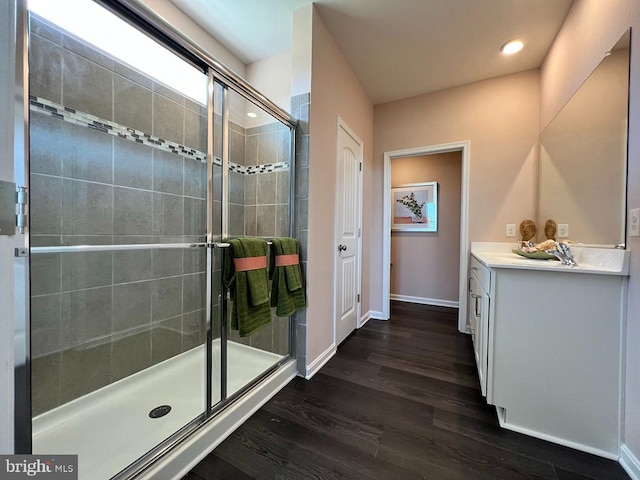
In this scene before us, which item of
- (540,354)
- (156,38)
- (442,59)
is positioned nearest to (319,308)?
(540,354)

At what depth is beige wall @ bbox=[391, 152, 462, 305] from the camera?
3.54 meters

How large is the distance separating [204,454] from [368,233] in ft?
8.08

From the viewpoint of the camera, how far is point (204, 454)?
115cm

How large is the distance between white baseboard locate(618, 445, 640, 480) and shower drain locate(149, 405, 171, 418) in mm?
2240

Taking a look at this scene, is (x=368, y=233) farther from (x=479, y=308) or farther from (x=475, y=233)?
(x=479, y=308)

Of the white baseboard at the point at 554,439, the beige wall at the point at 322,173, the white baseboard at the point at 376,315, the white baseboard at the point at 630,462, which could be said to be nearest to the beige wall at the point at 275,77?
the beige wall at the point at 322,173

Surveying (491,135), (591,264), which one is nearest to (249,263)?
(591,264)

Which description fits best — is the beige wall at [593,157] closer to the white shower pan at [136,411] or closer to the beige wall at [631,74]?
the beige wall at [631,74]

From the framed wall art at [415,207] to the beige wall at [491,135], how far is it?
3.33ft

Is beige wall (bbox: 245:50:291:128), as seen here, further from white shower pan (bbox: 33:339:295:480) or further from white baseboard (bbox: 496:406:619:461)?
white baseboard (bbox: 496:406:619:461)

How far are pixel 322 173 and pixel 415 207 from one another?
91.8 inches

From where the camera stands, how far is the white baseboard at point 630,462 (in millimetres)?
1036

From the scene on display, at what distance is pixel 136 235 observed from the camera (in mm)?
1647

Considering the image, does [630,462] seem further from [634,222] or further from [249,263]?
[249,263]
